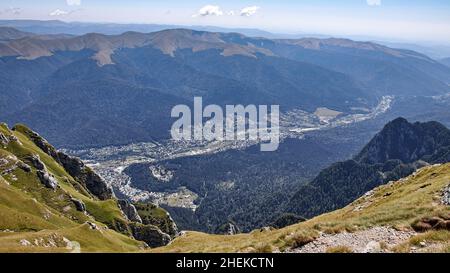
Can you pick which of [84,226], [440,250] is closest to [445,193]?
[440,250]

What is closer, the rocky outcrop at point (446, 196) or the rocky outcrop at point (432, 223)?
the rocky outcrop at point (432, 223)

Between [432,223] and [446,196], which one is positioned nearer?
[432,223]

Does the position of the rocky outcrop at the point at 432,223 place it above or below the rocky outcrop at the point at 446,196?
above

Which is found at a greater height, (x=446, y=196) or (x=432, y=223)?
(x=432, y=223)

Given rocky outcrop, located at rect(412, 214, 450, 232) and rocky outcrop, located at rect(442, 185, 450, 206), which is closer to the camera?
rocky outcrop, located at rect(412, 214, 450, 232)

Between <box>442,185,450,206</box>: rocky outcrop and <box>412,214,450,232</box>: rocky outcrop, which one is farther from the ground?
<box>412,214,450,232</box>: rocky outcrop
